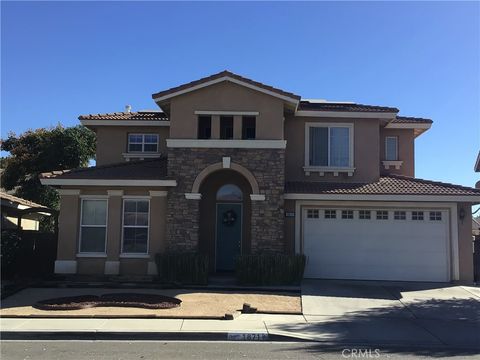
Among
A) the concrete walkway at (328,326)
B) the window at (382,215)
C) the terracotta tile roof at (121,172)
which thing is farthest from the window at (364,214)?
the terracotta tile roof at (121,172)

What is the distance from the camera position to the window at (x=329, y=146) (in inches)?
752

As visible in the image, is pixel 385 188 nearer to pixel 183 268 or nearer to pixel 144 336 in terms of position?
pixel 183 268

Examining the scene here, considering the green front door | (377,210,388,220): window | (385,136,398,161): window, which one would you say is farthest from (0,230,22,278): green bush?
(385,136,398,161): window

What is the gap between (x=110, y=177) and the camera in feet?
56.1

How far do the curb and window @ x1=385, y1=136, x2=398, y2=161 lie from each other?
504 inches

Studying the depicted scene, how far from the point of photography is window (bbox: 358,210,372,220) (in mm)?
17875

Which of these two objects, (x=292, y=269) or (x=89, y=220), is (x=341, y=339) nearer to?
(x=292, y=269)

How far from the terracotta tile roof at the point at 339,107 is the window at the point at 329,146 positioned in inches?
28.0

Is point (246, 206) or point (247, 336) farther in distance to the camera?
point (246, 206)

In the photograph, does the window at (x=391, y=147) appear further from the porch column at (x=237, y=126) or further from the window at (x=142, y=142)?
the window at (x=142, y=142)

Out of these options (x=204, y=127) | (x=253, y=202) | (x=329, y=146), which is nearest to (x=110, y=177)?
(x=204, y=127)

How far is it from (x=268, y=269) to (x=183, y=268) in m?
2.60

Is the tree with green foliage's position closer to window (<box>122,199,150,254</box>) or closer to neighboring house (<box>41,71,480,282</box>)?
neighboring house (<box>41,71,480,282</box>)

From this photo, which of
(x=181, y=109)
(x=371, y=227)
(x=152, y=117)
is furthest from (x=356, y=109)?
(x=152, y=117)
